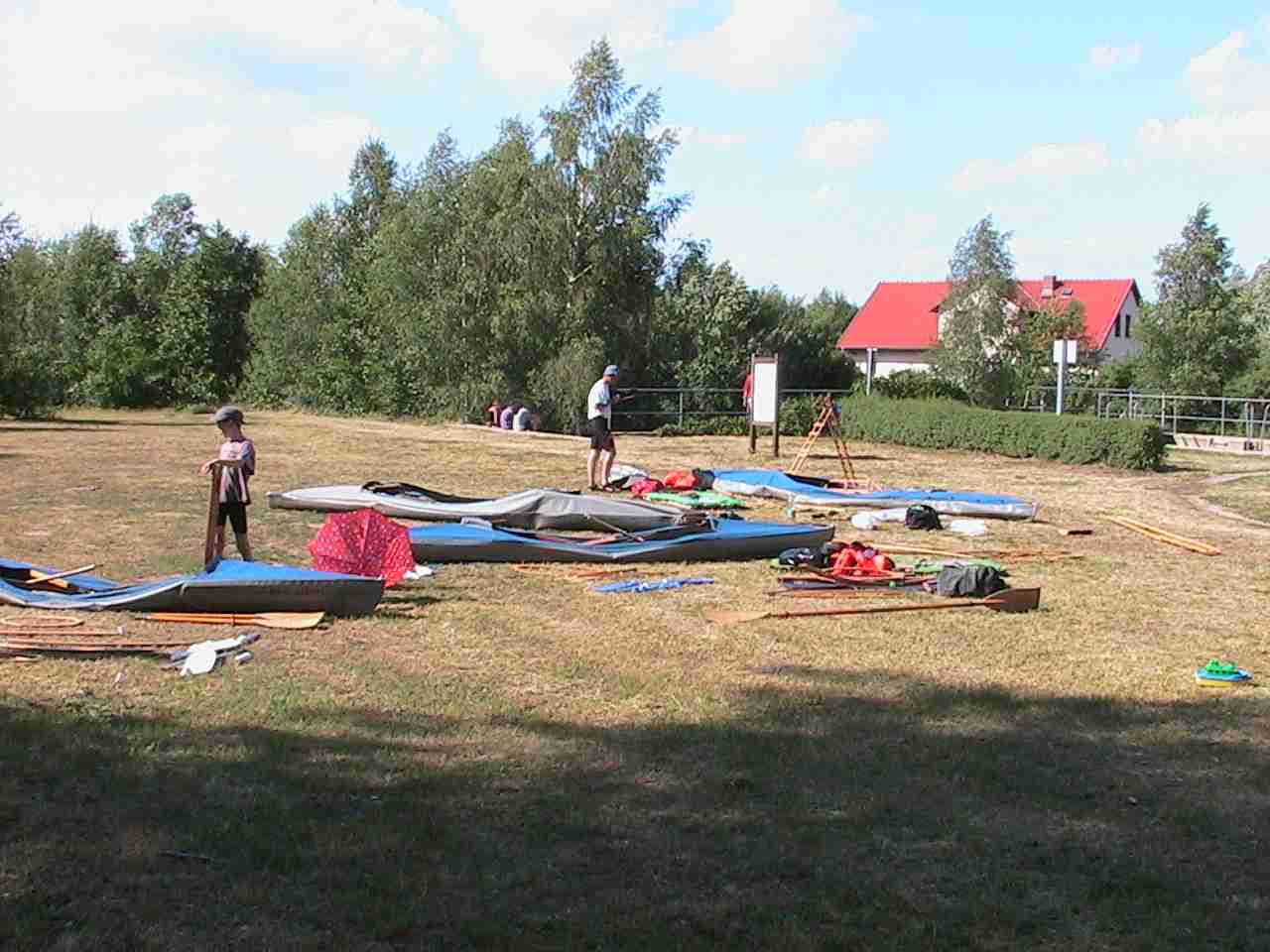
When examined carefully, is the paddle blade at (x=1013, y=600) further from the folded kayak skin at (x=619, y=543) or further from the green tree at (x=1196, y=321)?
the green tree at (x=1196, y=321)

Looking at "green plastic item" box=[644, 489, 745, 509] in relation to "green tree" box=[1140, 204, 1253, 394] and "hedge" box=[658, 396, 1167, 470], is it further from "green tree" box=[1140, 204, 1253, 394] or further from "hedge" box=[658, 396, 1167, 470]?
"green tree" box=[1140, 204, 1253, 394]

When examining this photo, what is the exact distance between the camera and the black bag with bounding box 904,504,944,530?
14.5 meters

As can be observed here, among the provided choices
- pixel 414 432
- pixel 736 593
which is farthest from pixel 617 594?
pixel 414 432

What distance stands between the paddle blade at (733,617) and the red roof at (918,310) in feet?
186

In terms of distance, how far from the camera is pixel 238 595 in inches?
338

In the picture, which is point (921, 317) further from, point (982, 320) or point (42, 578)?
point (42, 578)

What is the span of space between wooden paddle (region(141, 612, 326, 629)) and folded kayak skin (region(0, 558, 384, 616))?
0.07 m

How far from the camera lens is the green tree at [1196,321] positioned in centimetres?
4278

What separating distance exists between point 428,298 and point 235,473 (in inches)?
1158

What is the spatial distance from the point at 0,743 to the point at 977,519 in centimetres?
1172

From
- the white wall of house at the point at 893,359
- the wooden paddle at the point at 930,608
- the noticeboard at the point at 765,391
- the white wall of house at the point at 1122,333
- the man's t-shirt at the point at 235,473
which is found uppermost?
the white wall of house at the point at 1122,333

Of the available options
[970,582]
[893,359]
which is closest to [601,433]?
[970,582]

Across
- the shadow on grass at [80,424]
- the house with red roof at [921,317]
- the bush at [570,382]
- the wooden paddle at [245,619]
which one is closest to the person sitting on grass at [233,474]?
the wooden paddle at [245,619]

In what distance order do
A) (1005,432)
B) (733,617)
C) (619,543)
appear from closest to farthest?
(733,617) → (619,543) → (1005,432)
